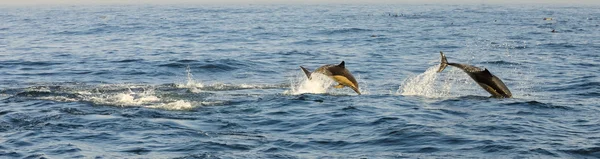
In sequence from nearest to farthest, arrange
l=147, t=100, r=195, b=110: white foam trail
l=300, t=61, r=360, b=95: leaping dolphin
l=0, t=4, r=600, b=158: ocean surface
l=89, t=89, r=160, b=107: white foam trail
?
l=0, t=4, r=600, b=158: ocean surface, l=147, t=100, r=195, b=110: white foam trail, l=89, t=89, r=160, b=107: white foam trail, l=300, t=61, r=360, b=95: leaping dolphin

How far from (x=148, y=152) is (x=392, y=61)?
1718 cm

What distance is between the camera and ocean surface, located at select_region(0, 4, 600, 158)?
1354 cm

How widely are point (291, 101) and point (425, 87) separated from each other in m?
4.27

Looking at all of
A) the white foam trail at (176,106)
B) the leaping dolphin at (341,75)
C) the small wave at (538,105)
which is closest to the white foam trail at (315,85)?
the leaping dolphin at (341,75)

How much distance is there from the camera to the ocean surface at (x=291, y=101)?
44.4ft

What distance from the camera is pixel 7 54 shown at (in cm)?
3231

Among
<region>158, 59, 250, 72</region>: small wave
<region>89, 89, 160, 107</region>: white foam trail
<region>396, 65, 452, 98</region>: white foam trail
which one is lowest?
<region>396, 65, 452, 98</region>: white foam trail

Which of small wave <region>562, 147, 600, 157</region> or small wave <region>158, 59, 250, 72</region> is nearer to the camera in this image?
small wave <region>562, 147, 600, 157</region>

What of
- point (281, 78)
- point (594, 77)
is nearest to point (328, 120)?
point (281, 78)

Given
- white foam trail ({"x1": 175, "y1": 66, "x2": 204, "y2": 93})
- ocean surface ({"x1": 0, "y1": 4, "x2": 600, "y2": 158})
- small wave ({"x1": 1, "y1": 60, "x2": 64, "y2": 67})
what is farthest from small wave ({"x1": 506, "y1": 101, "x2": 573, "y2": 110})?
small wave ({"x1": 1, "y1": 60, "x2": 64, "y2": 67})

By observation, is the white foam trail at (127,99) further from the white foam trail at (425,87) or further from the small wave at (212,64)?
the small wave at (212,64)

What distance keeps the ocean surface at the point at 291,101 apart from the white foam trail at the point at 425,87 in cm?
8

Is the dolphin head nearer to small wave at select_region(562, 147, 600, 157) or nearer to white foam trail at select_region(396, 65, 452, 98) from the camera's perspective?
white foam trail at select_region(396, 65, 452, 98)

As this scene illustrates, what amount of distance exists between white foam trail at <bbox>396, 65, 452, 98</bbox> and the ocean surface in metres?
0.08
